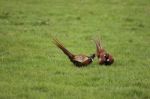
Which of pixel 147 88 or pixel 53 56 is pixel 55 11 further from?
pixel 147 88

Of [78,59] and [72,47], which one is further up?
[78,59]

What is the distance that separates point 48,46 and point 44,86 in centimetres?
534

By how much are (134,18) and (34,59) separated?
9.00m

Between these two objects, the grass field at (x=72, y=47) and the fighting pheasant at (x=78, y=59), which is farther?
the fighting pheasant at (x=78, y=59)

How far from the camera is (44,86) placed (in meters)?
10.3

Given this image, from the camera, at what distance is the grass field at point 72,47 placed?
400 inches

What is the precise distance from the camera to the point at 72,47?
15727 millimetres

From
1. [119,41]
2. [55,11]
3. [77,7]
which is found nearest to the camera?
[119,41]

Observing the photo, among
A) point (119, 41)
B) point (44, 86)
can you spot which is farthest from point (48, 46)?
point (44, 86)

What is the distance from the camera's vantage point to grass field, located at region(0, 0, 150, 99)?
1017 centimetres

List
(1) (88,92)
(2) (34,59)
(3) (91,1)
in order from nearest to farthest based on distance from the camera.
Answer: (1) (88,92)
(2) (34,59)
(3) (91,1)

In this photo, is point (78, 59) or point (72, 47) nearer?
point (78, 59)

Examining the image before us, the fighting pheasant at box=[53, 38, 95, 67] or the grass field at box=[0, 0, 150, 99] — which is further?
the fighting pheasant at box=[53, 38, 95, 67]

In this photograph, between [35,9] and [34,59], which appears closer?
[34,59]
